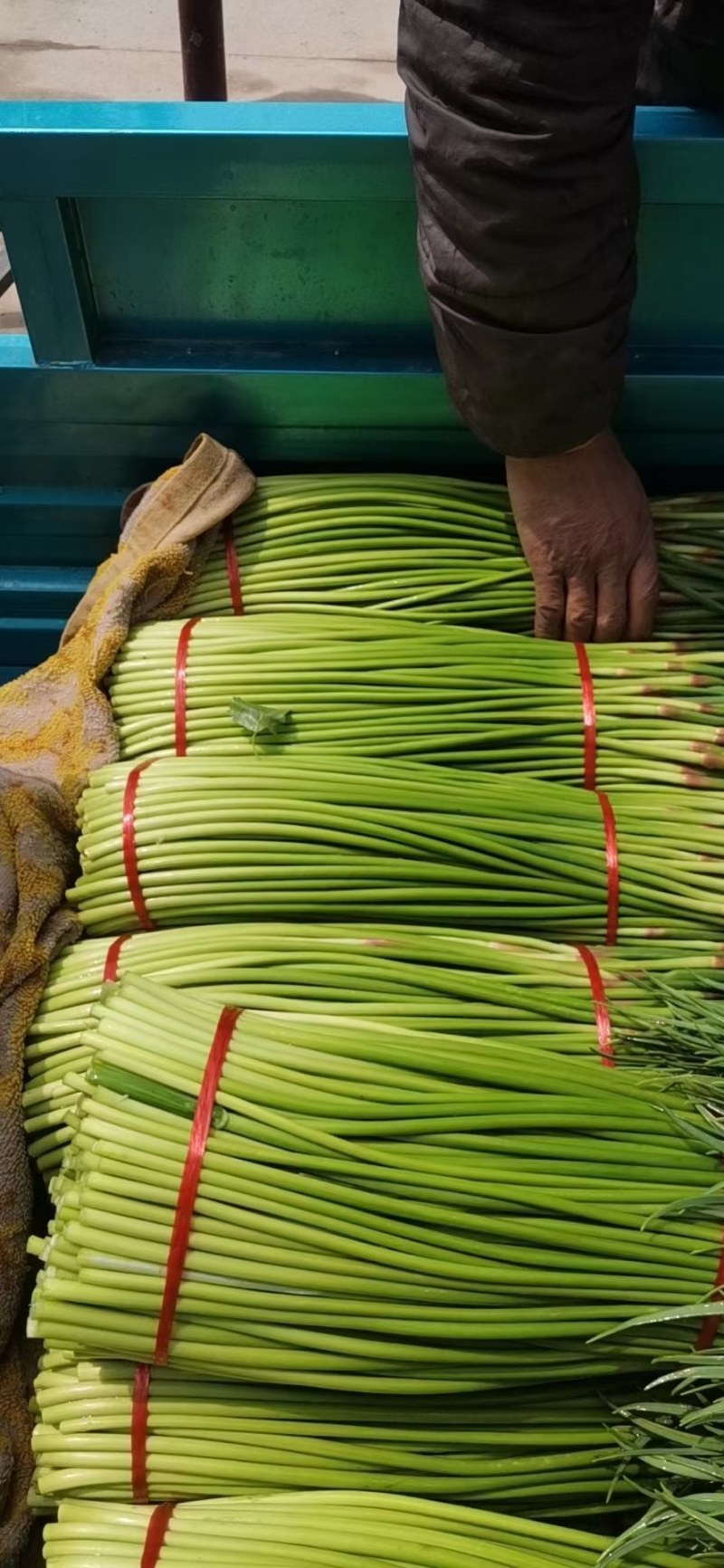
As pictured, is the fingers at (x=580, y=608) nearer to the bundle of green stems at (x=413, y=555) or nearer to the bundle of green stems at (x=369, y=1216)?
the bundle of green stems at (x=413, y=555)

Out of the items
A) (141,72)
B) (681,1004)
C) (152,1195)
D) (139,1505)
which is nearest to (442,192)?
(681,1004)

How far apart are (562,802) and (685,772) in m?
0.20

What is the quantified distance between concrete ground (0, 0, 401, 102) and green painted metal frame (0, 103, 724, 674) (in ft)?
14.2

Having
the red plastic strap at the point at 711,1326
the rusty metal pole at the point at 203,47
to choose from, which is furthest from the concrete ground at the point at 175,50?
the red plastic strap at the point at 711,1326

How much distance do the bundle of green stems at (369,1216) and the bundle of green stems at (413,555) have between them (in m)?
0.83

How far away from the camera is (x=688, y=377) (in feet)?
6.68

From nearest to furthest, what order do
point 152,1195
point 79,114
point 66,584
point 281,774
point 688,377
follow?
point 152,1195 < point 281,774 < point 79,114 < point 688,377 < point 66,584

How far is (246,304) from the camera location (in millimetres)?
2027

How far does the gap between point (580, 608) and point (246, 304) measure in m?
0.76

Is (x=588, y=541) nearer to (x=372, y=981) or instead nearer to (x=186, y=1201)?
(x=372, y=981)

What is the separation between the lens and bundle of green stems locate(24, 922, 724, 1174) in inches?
58.7

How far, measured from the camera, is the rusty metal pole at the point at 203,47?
9.27ft

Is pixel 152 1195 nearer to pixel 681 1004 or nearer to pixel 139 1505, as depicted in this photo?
pixel 139 1505

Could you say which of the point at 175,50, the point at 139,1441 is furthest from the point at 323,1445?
the point at 175,50
